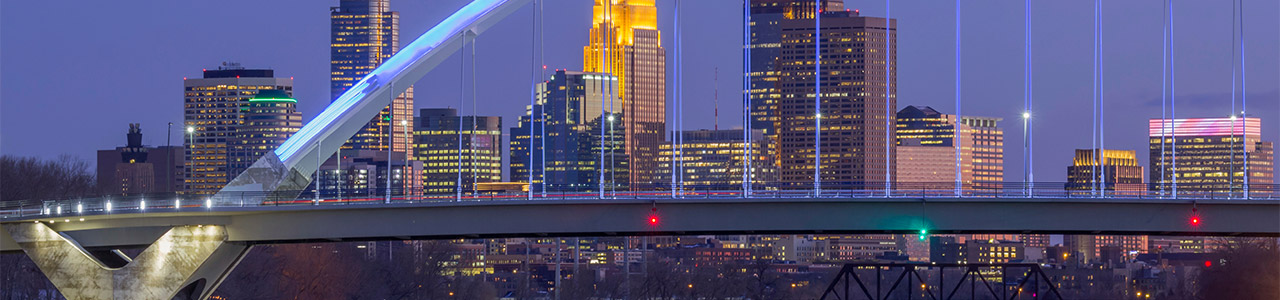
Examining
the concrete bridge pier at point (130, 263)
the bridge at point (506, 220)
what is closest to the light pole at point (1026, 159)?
the bridge at point (506, 220)

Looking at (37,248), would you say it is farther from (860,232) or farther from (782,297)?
(782,297)

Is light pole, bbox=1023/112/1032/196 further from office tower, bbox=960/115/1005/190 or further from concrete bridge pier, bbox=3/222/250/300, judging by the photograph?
office tower, bbox=960/115/1005/190

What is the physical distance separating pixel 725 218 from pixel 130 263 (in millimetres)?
20322

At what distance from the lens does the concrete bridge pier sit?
198 feet

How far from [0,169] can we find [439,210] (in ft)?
184

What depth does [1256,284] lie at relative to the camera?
111 meters

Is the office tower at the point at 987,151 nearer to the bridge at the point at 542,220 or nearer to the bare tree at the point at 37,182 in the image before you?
the bare tree at the point at 37,182

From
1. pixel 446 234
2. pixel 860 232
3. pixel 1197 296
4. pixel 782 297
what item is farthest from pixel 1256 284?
pixel 446 234

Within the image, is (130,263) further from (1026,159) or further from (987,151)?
(987,151)

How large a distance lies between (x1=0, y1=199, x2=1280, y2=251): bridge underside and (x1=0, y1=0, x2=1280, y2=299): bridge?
0.03 metres

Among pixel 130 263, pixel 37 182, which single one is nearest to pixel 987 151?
pixel 37 182

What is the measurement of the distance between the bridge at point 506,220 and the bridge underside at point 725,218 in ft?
0.11

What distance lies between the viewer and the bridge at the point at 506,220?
195 feet

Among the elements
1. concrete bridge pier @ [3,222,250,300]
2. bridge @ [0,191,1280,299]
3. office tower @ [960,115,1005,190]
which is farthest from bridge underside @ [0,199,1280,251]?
office tower @ [960,115,1005,190]
